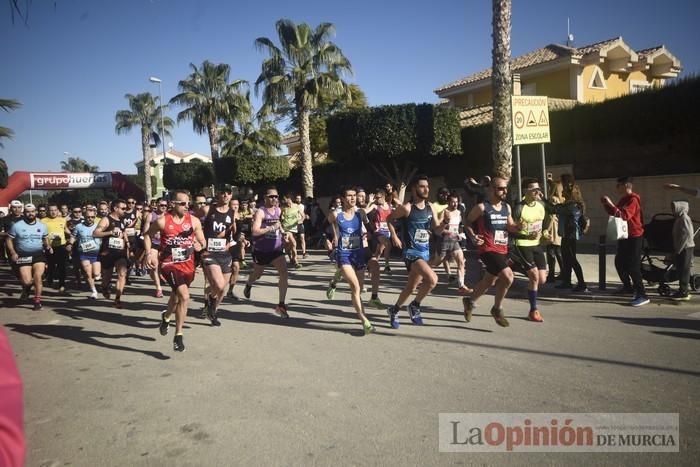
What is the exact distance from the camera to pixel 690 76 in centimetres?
1353

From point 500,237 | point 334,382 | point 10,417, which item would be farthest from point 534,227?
point 10,417

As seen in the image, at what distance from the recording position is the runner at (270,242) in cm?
747

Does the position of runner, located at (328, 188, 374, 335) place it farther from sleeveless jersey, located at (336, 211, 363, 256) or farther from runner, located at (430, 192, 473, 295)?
runner, located at (430, 192, 473, 295)

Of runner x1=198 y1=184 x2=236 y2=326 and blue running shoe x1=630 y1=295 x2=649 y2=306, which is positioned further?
blue running shoe x1=630 y1=295 x2=649 y2=306

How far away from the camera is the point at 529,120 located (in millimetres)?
8781

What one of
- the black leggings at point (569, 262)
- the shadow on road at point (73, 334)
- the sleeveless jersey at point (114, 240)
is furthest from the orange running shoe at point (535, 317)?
the sleeveless jersey at point (114, 240)

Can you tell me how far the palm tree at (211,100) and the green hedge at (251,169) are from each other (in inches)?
53.4

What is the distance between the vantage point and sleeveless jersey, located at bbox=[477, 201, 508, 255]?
647cm

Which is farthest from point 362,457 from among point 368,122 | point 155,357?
point 368,122

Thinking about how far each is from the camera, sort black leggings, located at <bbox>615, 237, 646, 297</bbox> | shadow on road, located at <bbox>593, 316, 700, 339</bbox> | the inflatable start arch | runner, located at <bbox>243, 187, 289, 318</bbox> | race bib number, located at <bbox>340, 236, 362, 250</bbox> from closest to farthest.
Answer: shadow on road, located at <bbox>593, 316, 700, 339</bbox> → race bib number, located at <bbox>340, 236, 362, 250</bbox> → runner, located at <bbox>243, 187, 289, 318</bbox> → black leggings, located at <bbox>615, 237, 646, 297</bbox> → the inflatable start arch

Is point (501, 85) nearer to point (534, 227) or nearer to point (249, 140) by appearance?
point (534, 227)

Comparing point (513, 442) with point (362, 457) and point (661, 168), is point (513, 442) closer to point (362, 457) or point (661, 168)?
point (362, 457)

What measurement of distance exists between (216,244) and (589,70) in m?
25.7

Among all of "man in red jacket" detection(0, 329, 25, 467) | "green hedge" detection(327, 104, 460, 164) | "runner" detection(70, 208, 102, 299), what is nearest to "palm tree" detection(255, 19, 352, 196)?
"green hedge" detection(327, 104, 460, 164)
